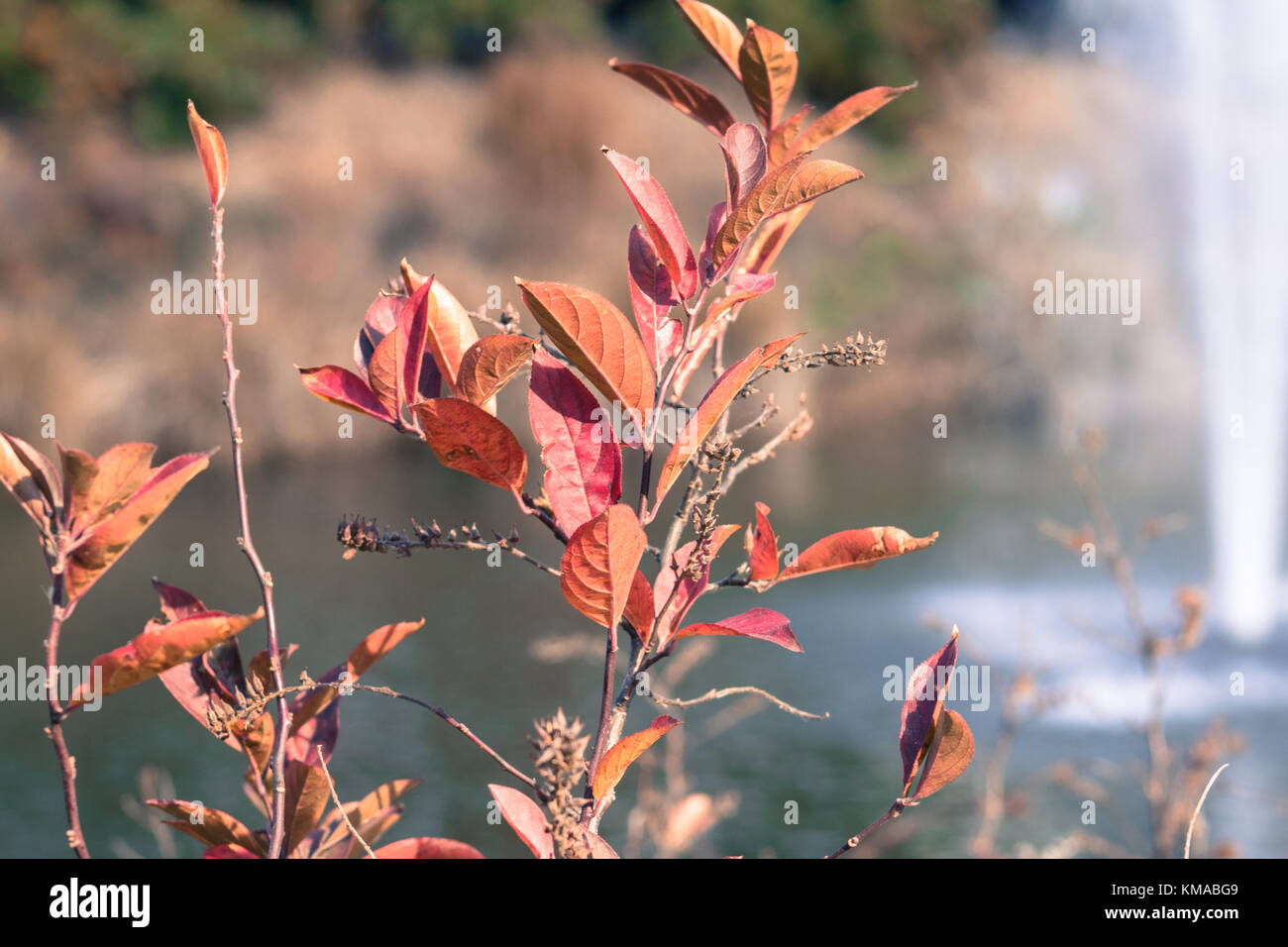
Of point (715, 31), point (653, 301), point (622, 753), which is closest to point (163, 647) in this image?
point (622, 753)

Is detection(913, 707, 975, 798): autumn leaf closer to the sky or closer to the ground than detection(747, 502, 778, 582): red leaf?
closer to the ground

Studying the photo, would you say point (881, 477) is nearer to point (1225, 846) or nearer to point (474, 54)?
point (1225, 846)

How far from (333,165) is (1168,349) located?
1064 cm

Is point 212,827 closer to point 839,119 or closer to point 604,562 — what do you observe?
point 604,562

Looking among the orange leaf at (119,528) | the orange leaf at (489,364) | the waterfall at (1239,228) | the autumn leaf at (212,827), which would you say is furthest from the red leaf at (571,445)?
→ the waterfall at (1239,228)

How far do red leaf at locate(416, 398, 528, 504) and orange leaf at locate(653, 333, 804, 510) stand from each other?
4.1 inches

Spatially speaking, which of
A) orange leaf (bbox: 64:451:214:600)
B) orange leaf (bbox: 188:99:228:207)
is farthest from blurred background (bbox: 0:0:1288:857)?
orange leaf (bbox: 188:99:228:207)

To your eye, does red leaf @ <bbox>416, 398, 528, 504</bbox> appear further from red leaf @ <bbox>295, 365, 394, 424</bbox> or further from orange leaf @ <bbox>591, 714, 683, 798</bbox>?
orange leaf @ <bbox>591, 714, 683, 798</bbox>

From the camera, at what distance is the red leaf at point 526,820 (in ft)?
2.93

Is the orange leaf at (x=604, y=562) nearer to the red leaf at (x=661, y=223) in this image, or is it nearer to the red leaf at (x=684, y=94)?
the red leaf at (x=661, y=223)

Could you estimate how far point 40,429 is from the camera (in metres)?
9.77

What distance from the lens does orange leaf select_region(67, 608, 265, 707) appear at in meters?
0.82

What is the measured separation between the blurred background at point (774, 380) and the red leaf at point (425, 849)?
455 millimetres
